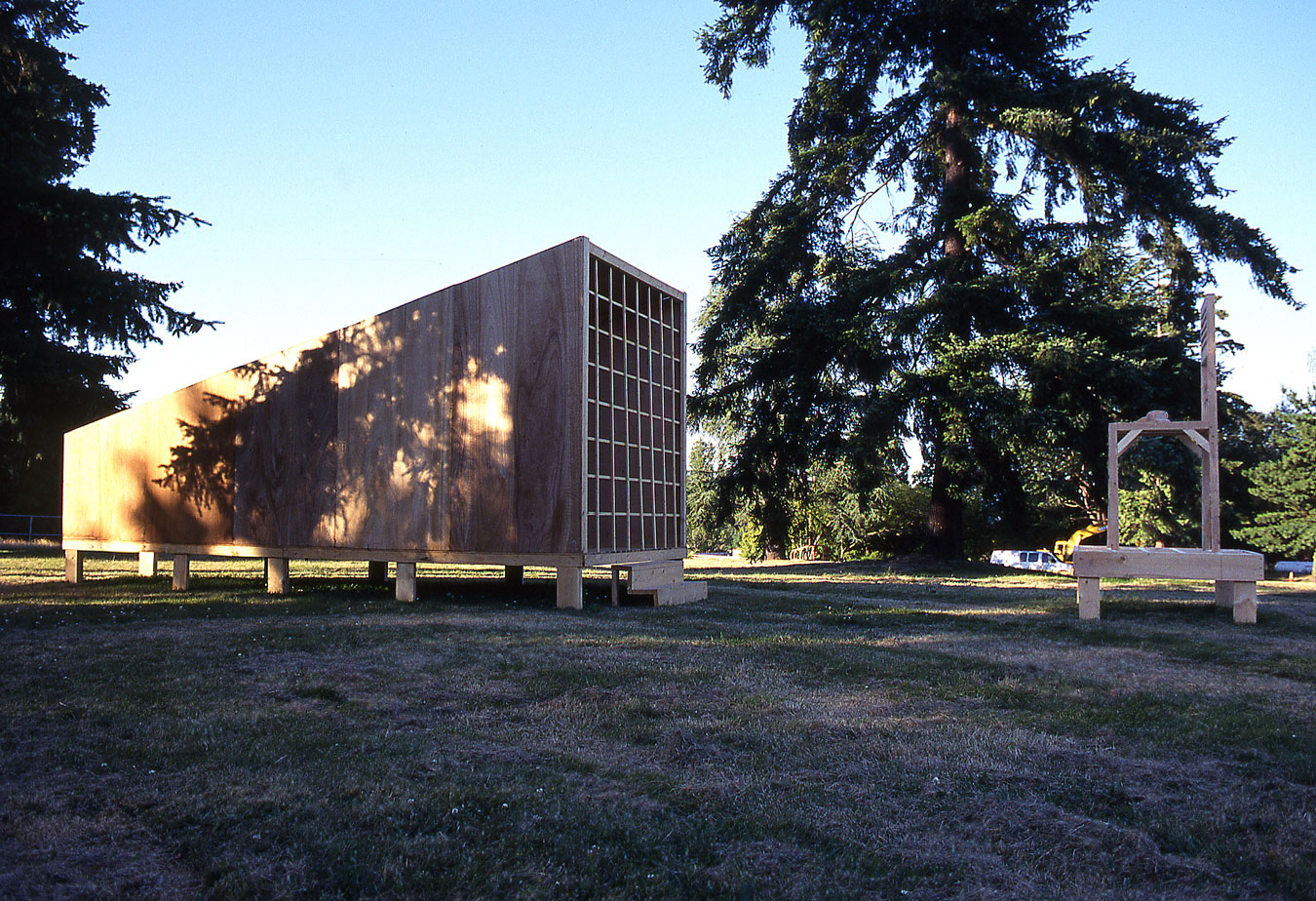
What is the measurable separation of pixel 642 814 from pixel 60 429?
2714 cm

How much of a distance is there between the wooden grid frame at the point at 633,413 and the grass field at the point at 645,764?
2.66 meters

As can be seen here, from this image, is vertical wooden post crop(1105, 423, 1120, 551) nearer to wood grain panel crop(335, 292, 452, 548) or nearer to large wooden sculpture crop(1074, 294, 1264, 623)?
large wooden sculpture crop(1074, 294, 1264, 623)

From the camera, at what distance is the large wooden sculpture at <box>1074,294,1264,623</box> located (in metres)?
9.58

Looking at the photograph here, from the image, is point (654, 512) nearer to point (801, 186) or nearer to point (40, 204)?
point (40, 204)

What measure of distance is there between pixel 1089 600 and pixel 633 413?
5795 millimetres

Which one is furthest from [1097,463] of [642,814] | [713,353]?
[642,814]

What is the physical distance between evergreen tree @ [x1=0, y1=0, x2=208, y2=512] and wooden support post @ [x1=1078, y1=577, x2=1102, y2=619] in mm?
11972

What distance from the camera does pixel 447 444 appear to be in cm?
1048

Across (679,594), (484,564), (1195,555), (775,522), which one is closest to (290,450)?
(484,564)

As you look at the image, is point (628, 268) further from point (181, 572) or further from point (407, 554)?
point (181, 572)

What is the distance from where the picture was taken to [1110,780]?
13.3 ft

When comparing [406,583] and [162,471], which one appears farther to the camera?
[162,471]

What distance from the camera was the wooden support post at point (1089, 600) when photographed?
978 cm

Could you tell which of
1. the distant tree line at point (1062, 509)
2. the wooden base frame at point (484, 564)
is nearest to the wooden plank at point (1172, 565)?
the wooden base frame at point (484, 564)
